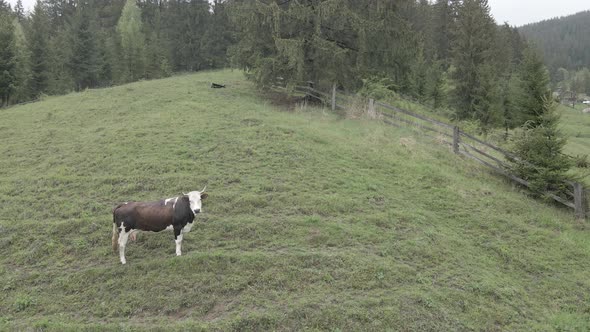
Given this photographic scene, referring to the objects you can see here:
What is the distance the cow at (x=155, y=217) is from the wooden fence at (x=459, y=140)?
1010 cm

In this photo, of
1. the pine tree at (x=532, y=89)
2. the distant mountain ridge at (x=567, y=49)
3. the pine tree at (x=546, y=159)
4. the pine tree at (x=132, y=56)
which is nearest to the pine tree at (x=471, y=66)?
the pine tree at (x=532, y=89)

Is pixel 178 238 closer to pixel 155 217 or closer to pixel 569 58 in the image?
pixel 155 217

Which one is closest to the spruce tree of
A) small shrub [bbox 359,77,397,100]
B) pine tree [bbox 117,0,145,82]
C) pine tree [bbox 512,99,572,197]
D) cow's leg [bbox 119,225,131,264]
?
pine tree [bbox 512,99,572,197]

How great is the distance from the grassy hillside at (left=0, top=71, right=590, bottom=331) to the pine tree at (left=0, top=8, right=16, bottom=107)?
58.4 ft

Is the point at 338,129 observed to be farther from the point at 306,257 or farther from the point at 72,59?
the point at 72,59

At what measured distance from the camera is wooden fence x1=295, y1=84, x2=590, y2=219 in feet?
38.5

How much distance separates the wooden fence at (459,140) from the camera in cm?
1173

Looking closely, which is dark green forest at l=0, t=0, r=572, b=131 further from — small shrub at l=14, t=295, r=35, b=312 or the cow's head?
small shrub at l=14, t=295, r=35, b=312

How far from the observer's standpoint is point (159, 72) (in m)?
43.9

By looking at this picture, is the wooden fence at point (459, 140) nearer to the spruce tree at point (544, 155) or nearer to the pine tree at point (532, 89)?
the spruce tree at point (544, 155)

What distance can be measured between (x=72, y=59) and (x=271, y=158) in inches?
1325

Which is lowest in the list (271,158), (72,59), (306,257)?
(306,257)

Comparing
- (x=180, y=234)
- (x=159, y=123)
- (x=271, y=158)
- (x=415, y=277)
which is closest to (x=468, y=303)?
(x=415, y=277)

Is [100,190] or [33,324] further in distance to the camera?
[100,190]
